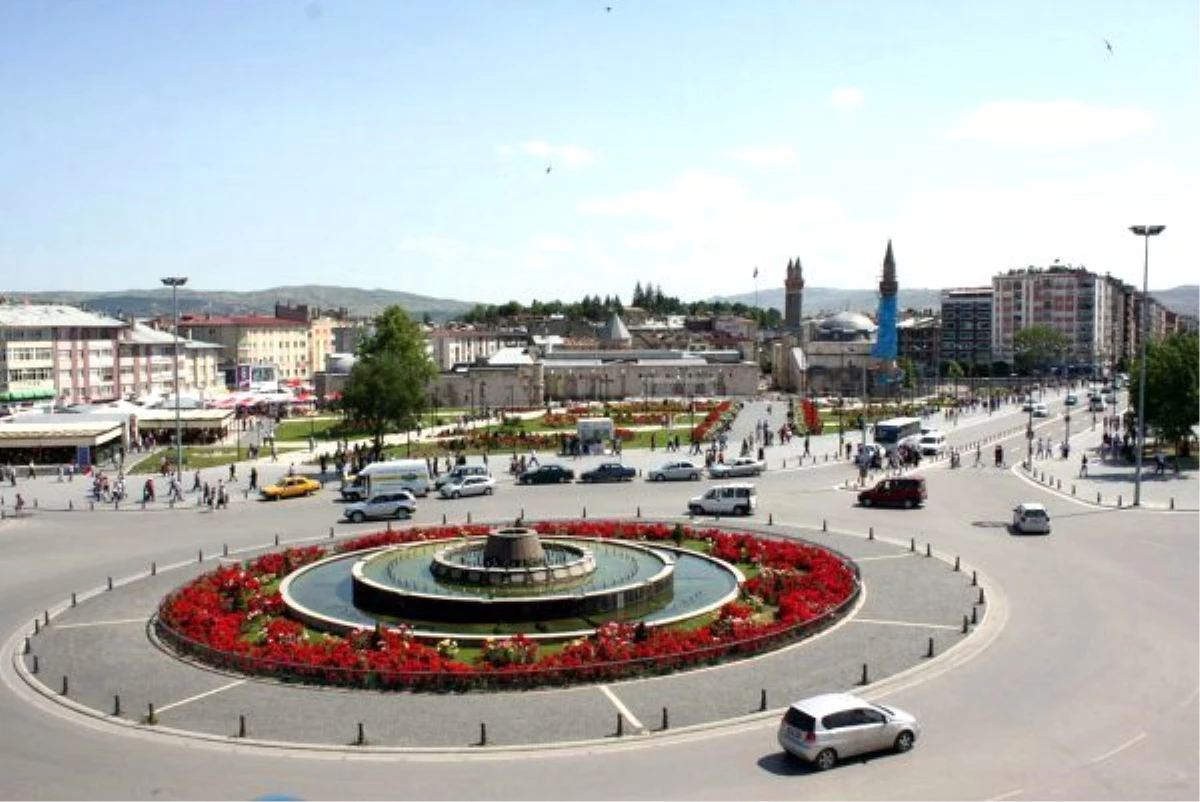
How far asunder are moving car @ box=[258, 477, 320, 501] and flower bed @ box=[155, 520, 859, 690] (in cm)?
1717

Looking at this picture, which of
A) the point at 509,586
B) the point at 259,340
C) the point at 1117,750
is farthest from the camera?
the point at 259,340

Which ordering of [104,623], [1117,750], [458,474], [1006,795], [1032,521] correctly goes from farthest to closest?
[458,474], [1032,521], [104,623], [1117,750], [1006,795]

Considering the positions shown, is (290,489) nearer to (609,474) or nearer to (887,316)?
(609,474)

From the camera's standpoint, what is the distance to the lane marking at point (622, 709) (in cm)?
1699

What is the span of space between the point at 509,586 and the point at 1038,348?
158m

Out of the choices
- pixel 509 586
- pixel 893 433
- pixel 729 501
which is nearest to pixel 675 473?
pixel 729 501

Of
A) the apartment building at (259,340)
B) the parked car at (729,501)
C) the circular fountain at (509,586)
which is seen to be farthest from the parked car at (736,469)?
the apartment building at (259,340)

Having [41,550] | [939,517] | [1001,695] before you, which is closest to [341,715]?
[1001,695]

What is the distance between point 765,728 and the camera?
55.3ft

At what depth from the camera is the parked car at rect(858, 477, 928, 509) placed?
128ft

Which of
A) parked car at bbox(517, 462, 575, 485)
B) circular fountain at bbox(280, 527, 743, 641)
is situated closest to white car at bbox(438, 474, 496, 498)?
parked car at bbox(517, 462, 575, 485)

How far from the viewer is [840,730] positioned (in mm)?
15383

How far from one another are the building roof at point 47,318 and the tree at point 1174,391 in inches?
3235

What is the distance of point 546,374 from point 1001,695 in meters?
93.5
